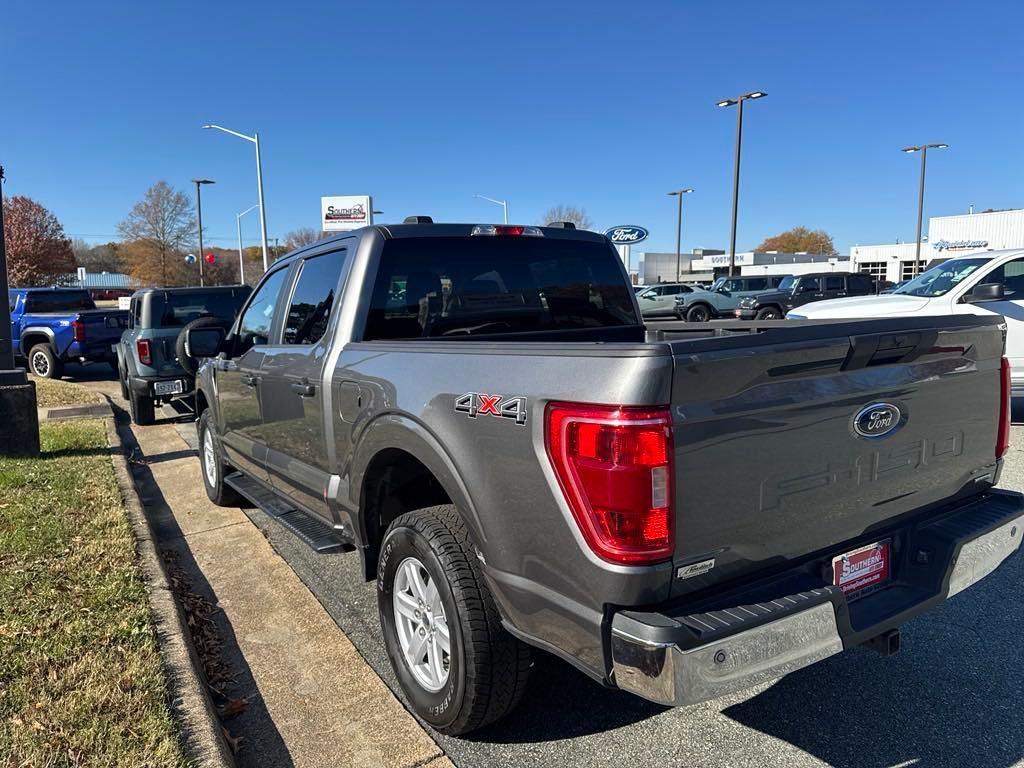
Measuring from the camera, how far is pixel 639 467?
1983 millimetres

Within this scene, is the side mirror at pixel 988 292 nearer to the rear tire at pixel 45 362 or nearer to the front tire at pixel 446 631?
the front tire at pixel 446 631

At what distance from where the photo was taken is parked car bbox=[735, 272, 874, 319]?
25.5 m

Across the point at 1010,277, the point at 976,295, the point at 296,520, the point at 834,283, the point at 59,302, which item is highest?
the point at 834,283

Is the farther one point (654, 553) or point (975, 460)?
point (975, 460)

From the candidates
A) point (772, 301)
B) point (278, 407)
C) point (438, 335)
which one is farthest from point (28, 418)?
point (772, 301)

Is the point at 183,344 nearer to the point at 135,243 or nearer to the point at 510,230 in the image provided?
the point at 510,230

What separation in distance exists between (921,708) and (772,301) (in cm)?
2541

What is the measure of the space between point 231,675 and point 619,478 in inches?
95.3

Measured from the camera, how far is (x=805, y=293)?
84.0 ft

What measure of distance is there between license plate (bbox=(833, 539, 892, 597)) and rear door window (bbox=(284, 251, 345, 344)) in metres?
2.58

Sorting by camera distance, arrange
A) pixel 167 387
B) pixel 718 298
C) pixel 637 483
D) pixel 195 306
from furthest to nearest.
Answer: pixel 718 298 → pixel 195 306 → pixel 167 387 → pixel 637 483

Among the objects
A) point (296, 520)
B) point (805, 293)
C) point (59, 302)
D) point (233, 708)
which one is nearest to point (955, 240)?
point (805, 293)

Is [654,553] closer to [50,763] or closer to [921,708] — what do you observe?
[921,708]

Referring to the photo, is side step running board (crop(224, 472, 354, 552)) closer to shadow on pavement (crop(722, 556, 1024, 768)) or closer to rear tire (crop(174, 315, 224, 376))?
rear tire (crop(174, 315, 224, 376))
